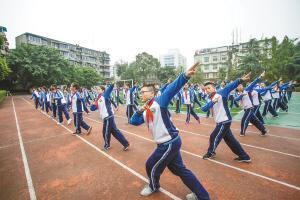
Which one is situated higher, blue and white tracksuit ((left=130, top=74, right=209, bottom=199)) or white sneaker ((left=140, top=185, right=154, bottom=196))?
blue and white tracksuit ((left=130, top=74, right=209, bottom=199))

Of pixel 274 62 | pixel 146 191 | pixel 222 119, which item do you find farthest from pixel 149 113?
pixel 274 62

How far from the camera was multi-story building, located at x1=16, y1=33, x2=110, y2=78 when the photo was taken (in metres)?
61.2

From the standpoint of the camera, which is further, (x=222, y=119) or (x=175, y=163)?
(x=222, y=119)

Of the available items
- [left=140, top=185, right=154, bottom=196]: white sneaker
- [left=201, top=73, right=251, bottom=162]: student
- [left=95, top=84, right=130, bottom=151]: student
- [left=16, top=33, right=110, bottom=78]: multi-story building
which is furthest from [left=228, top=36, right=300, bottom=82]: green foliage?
[left=16, top=33, right=110, bottom=78]: multi-story building

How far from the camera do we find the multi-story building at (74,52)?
6117 cm

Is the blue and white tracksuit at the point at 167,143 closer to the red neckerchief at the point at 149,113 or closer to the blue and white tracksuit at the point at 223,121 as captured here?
the red neckerchief at the point at 149,113

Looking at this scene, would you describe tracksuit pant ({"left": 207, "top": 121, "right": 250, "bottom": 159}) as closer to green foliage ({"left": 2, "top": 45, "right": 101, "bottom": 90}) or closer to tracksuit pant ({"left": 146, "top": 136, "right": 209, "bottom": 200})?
tracksuit pant ({"left": 146, "top": 136, "right": 209, "bottom": 200})

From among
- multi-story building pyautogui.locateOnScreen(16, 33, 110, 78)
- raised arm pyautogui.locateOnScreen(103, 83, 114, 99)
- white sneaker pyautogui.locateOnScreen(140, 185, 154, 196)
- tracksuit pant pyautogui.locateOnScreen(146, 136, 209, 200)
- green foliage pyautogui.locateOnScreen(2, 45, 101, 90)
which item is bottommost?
white sneaker pyautogui.locateOnScreen(140, 185, 154, 196)

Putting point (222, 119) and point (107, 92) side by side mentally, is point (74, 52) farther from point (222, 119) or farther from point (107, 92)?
point (222, 119)

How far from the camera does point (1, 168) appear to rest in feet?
19.1

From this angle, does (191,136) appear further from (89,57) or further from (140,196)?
(89,57)

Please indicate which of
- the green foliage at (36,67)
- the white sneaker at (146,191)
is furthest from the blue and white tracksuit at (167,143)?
the green foliage at (36,67)

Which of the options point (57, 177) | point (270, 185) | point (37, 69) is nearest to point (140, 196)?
point (57, 177)

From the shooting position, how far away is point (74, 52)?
250 ft
